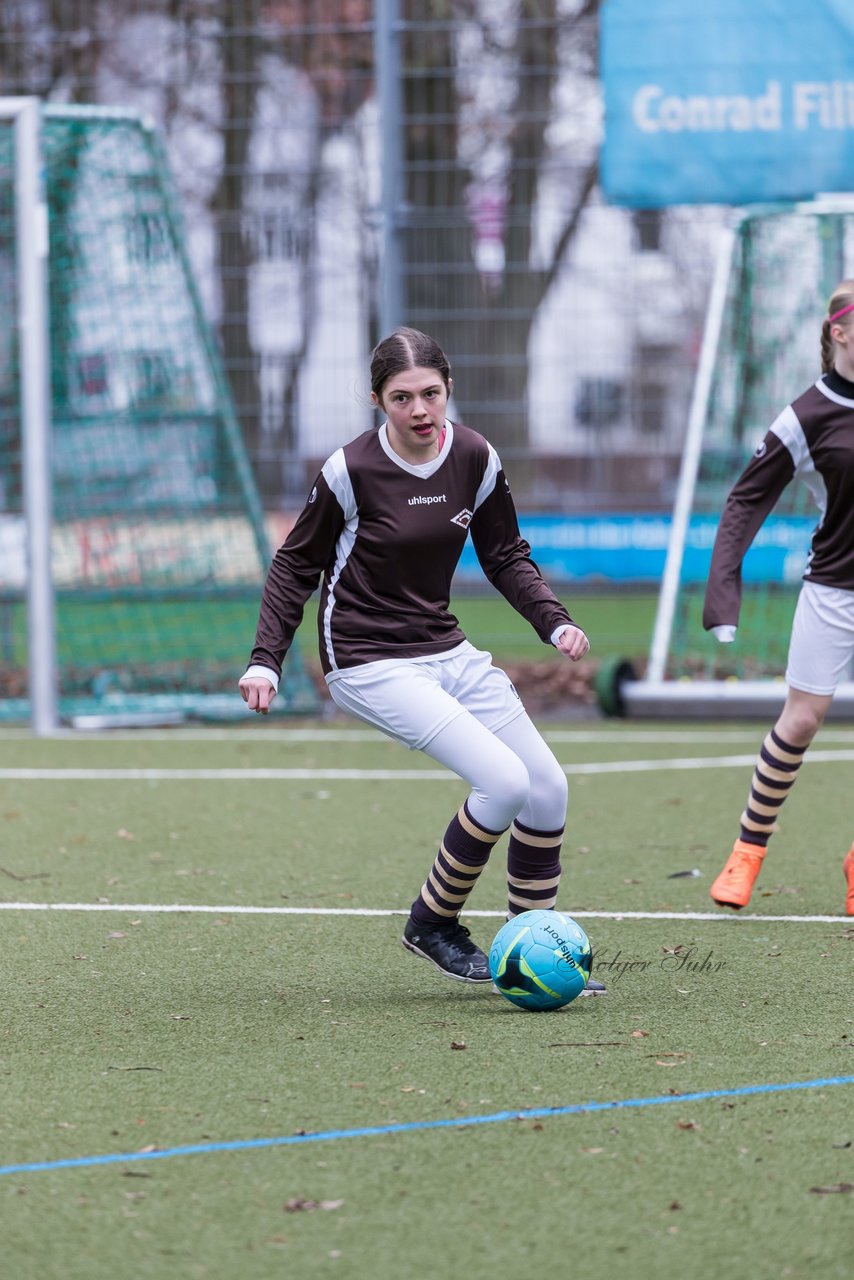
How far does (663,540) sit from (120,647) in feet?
12.4

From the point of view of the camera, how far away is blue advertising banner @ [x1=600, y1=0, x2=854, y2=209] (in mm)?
10523

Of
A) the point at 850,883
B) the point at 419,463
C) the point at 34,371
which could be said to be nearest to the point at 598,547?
the point at 34,371

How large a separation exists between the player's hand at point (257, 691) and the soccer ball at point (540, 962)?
33.9 inches

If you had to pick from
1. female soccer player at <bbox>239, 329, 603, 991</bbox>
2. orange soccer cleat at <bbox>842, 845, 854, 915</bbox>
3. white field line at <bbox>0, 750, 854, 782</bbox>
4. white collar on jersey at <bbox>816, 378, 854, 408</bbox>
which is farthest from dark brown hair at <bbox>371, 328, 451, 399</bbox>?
white field line at <bbox>0, 750, 854, 782</bbox>

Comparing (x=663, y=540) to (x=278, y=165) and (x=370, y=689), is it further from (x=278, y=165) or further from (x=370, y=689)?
(x=370, y=689)

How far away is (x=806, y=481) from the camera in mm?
5875

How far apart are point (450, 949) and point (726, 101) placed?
7046mm

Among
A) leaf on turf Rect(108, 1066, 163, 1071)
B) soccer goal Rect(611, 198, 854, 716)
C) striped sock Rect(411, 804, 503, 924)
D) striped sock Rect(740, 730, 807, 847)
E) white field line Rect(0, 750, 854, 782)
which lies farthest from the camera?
soccer goal Rect(611, 198, 854, 716)

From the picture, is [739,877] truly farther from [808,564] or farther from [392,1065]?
[392,1065]

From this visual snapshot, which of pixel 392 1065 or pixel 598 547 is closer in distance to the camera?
pixel 392 1065

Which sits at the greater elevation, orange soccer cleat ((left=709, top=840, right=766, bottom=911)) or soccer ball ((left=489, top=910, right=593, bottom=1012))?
soccer ball ((left=489, top=910, right=593, bottom=1012))

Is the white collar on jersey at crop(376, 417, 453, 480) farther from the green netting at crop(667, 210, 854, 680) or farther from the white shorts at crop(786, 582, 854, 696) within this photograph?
the green netting at crop(667, 210, 854, 680)

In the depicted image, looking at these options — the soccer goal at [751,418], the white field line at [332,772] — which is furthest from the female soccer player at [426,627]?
the soccer goal at [751,418]

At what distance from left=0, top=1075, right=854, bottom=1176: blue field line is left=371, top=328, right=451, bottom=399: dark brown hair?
193 cm
